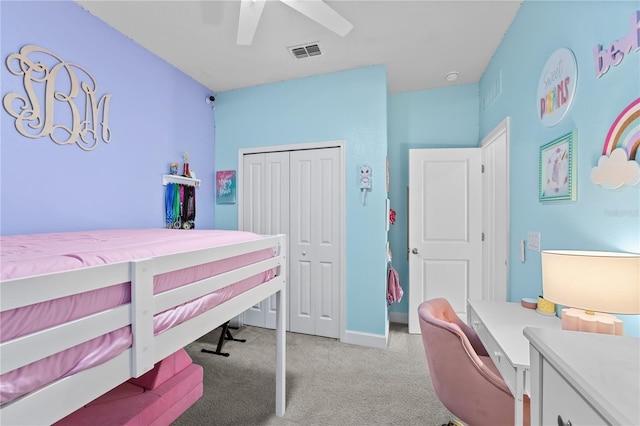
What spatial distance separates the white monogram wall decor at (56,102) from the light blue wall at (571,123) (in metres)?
3.01

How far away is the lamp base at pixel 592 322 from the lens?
3.44ft

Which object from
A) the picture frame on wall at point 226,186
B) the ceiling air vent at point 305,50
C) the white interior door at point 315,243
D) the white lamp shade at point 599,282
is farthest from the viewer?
the picture frame on wall at point 226,186

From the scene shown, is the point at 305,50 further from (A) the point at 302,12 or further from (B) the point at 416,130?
(B) the point at 416,130

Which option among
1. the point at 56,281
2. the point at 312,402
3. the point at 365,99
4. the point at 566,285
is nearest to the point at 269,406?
the point at 312,402

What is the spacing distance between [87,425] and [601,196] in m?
2.46

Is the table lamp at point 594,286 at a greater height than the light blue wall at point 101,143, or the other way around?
the light blue wall at point 101,143

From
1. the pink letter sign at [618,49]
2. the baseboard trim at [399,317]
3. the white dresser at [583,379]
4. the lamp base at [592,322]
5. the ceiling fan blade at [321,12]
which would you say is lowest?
the baseboard trim at [399,317]

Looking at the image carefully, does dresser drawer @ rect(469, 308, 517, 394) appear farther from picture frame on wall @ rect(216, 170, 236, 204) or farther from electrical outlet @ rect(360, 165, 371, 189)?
picture frame on wall @ rect(216, 170, 236, 204)

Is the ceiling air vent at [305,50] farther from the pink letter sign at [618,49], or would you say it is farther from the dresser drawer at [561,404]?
the dresser drawer at [561,404]

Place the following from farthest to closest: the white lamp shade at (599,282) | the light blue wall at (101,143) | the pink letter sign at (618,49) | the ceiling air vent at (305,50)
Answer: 1. the ceiling air vent at (305,50)
2. the light blue wall at (101,143)
3. the pink letter sign at (618,49)
4. the white lamp shade at (599,282)

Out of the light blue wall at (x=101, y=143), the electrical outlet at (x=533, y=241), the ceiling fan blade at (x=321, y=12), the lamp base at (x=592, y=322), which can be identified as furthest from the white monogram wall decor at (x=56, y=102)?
the electrical outlet at (x=533, y=241)

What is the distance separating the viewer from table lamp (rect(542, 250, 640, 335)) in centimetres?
93

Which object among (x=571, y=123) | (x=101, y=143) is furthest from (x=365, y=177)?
(x=101, y=143)

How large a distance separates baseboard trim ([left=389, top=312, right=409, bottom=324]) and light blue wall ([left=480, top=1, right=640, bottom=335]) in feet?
4.44
